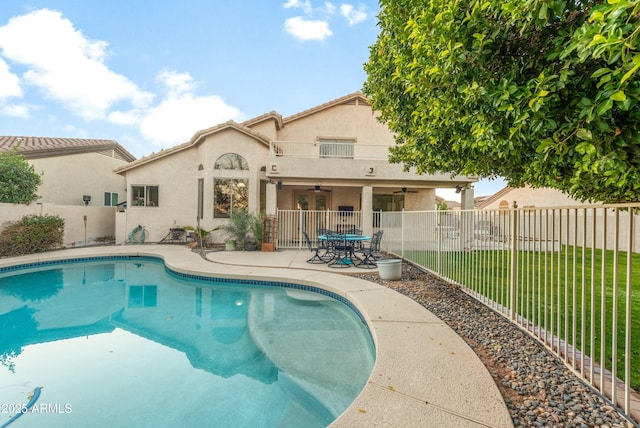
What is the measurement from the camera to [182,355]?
509 cm

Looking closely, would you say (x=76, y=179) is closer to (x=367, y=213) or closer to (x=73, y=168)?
(x=73, y=168)

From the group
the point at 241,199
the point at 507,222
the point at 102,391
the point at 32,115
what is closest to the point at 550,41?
the point at 507,222

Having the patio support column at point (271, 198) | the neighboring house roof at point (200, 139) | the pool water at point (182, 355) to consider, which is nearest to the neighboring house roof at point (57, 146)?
the neighboring house roof at point (200, 139)

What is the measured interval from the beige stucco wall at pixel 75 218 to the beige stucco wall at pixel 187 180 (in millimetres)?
2125

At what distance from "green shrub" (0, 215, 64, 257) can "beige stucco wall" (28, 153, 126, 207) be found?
4.29 m

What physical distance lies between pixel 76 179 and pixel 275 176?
1385 cm

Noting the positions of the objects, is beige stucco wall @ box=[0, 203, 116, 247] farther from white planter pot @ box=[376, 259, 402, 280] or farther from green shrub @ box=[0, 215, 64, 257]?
white planter pot @ box=[376, 259, 402, 280]

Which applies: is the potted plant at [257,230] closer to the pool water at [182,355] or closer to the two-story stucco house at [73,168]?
A: the pool water at [182,355]

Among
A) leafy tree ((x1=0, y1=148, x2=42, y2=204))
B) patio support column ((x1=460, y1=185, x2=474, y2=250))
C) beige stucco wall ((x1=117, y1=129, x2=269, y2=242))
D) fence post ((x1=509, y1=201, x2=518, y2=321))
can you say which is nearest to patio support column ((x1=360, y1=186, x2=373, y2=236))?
beige stucco wall ((x1=117, y1=129, x2=269, y2=242))

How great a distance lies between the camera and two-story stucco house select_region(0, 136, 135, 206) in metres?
16.6

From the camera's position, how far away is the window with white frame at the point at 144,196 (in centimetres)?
1562

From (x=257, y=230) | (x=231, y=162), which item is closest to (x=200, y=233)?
(x=257, y=230)

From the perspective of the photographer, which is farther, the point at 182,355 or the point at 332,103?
the point at 332,103

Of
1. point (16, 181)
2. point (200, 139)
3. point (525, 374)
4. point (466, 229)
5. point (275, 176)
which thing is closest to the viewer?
point (525, 374)
